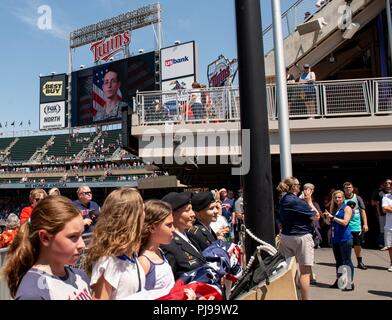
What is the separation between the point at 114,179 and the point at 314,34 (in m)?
25.6

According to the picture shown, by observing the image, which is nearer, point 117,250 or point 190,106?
point 117,250

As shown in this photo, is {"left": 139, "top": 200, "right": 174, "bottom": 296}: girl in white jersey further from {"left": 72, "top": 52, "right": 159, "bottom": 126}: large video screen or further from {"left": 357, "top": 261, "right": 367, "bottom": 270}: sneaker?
{"left": 72, "top": 52, "right": 159, "bottom": 126}: large video screen

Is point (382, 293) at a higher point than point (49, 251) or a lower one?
lower

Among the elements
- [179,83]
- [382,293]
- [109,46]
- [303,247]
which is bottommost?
[382,293]

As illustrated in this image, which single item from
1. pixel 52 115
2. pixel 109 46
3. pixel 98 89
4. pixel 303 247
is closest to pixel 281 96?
pixel 303 247

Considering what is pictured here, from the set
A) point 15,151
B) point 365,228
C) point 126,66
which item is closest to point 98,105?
point 126,66

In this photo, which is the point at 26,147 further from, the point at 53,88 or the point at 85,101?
the point at 85,101

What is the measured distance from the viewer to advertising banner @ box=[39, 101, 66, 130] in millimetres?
43188

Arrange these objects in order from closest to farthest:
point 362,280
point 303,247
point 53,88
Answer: point 303,247 < point 362,280 < point 53,88

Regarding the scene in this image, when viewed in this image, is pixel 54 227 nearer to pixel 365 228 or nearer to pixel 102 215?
pixel 102 215

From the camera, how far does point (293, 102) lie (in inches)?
451

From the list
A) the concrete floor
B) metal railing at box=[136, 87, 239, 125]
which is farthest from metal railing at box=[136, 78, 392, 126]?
the concrete floor

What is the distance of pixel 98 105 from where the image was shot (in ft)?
126

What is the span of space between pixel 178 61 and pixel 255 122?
30058 millimetres
